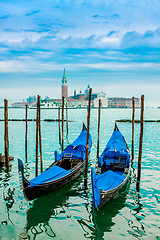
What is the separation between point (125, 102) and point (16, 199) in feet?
612

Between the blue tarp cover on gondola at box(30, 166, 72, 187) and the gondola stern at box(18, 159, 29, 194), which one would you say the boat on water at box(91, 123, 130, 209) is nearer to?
the blue tarp cover on gondola at box(30, 166, 72, 187)

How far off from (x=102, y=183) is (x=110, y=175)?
24.7 inches

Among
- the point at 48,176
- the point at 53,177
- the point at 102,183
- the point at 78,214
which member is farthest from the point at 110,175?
the point at 48,176

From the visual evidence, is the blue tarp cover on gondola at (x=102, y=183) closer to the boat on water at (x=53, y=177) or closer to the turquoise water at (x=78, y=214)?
the turquoise water at (x=78, y=214)

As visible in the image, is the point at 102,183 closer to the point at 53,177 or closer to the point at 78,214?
the point at 78,214

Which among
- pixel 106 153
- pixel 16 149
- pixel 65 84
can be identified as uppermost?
pixel 65 84

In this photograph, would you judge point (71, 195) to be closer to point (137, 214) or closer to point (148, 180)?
point (137, 214)

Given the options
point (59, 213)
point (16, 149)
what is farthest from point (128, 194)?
point (16, 149)

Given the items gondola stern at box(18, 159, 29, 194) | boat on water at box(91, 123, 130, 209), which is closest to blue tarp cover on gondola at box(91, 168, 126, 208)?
→ boat on water at box(91, 123, 130, 209)

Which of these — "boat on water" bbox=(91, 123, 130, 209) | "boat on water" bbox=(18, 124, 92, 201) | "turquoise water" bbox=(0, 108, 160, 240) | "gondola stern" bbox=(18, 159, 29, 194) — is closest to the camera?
"turquoise water" bbox=(0, 108, 160, 240)

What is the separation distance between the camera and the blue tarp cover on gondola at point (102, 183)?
6.62m

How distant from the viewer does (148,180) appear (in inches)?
390

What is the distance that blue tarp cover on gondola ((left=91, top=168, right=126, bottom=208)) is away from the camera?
6617 mm

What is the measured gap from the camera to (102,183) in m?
7.46
